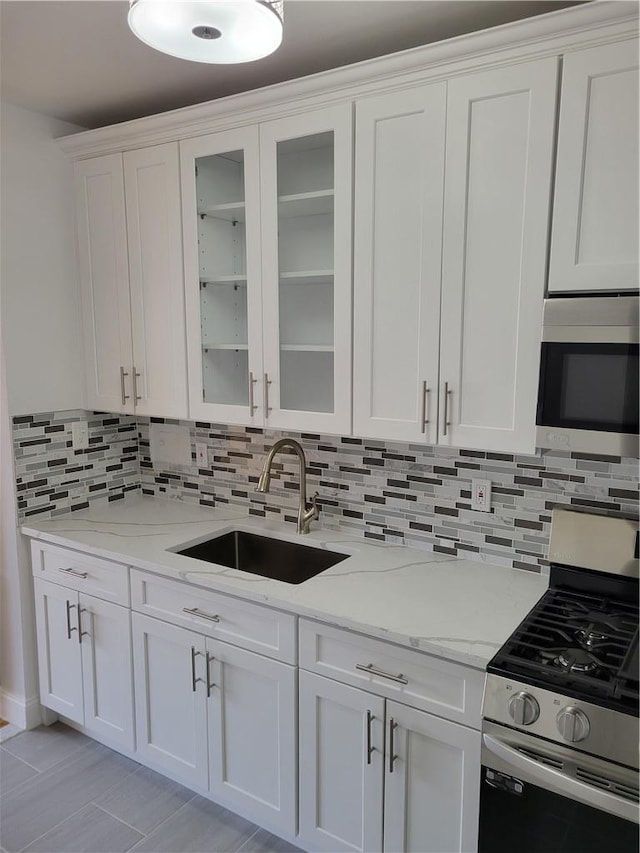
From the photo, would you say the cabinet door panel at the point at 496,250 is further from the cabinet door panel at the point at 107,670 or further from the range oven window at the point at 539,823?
the cabinet door panel at the point at 107,670

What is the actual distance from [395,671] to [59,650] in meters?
1.58

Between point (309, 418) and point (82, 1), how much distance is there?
133cm

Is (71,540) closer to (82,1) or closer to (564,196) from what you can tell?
(82,1)

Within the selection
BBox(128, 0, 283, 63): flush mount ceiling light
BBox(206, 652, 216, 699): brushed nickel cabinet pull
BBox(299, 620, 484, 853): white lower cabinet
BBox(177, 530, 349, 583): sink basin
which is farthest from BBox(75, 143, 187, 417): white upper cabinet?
BBox(299, 620, 484, 853): white lower cabinet

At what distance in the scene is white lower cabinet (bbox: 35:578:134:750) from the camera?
2.33 m

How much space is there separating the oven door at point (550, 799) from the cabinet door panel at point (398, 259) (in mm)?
843

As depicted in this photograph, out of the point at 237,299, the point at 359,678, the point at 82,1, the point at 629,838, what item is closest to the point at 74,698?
the point at 359,678

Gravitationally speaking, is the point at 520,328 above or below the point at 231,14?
below

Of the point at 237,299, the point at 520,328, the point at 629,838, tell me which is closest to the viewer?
the point at 629,838

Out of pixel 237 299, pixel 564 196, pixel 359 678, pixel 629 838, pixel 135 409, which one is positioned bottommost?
pixel 629 838

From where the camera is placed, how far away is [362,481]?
2.35 metres

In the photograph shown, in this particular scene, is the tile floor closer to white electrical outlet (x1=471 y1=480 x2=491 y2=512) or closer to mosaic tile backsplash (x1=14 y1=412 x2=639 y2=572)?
mosaic tile backsplash (x1=14 y1=412 x2=639 y2=572)

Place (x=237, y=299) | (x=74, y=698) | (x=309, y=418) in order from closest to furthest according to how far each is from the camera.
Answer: (x=309, y=418) → (x=237, y=299) → (x=74, y=698)

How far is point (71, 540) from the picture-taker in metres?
2.38
